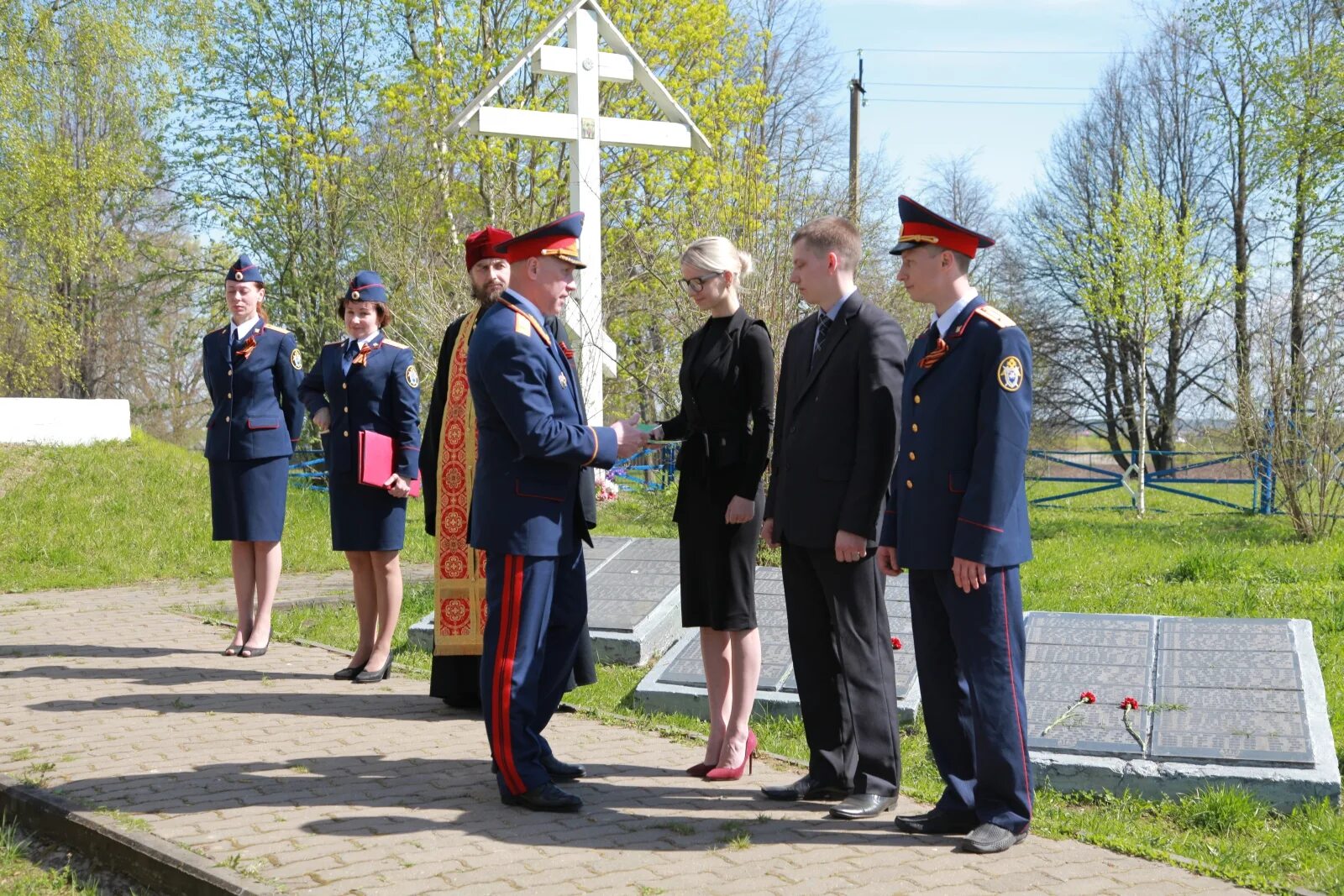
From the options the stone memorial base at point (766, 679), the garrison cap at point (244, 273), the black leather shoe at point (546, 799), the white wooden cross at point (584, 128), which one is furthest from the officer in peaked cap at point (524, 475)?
the white wooden cross at point (584, 128)

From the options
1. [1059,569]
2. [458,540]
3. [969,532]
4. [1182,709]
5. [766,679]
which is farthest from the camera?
[1059,569]

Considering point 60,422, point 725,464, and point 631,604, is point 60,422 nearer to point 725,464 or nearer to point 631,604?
point 631,604

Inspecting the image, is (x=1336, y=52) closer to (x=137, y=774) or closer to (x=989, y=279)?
(x=989, y=279)

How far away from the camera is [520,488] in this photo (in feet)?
15.4

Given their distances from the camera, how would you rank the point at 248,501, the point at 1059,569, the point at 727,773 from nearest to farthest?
the point at 727,773, the point at 248,501, the point at 1059,569

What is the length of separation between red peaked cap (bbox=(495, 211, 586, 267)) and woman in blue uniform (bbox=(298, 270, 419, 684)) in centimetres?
226

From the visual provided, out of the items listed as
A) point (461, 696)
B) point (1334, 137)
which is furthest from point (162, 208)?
point (461, 696)

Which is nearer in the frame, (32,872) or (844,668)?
(32,872)

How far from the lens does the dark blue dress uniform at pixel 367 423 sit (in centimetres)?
676

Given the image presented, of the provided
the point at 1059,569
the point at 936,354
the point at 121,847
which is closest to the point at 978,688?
the point at 936,354

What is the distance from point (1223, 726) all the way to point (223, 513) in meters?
5.25

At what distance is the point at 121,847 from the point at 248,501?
3368mm

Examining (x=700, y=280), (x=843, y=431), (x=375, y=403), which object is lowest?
(x=843, y=431)

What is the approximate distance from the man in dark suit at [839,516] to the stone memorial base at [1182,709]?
22.7 inches
